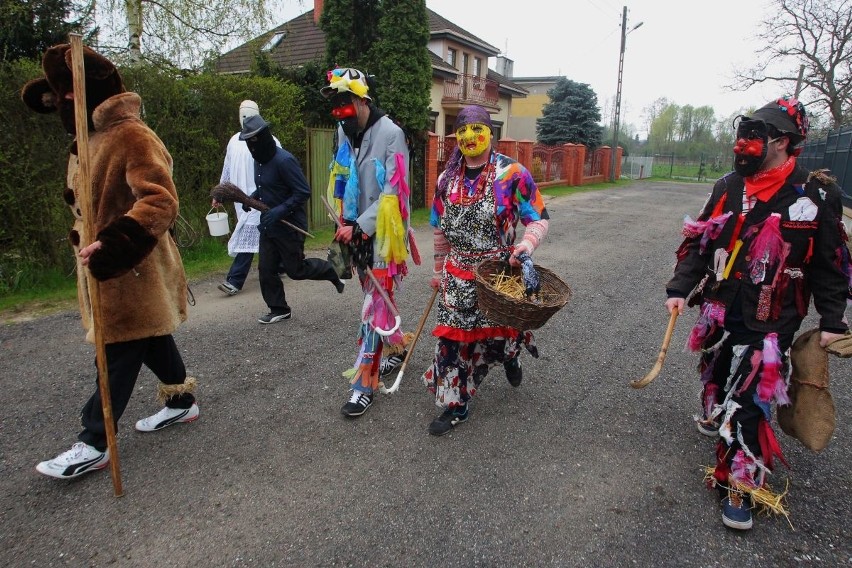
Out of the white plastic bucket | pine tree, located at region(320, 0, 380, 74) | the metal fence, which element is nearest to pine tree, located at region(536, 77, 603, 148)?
the metal fence

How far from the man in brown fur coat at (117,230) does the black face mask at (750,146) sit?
107 inches

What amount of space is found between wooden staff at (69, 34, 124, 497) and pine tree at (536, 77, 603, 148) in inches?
1125

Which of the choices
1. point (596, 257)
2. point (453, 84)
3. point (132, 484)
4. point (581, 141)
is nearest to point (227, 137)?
point (596, 257)

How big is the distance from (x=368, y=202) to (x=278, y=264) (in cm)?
222

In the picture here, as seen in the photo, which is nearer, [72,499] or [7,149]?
[72,499]

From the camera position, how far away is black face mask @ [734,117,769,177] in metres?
2.54

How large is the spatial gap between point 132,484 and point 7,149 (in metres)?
4.72

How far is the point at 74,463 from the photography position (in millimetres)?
2857

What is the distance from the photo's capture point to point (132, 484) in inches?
113

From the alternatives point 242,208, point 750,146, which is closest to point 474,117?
point 750,146

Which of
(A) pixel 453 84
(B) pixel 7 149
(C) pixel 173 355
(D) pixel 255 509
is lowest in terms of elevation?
(D) pixel 255 509

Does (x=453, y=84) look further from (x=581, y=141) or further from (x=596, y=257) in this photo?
(x=596, y=257)

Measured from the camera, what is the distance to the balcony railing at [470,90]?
81.8 ft

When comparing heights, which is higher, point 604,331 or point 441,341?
point 441,341
